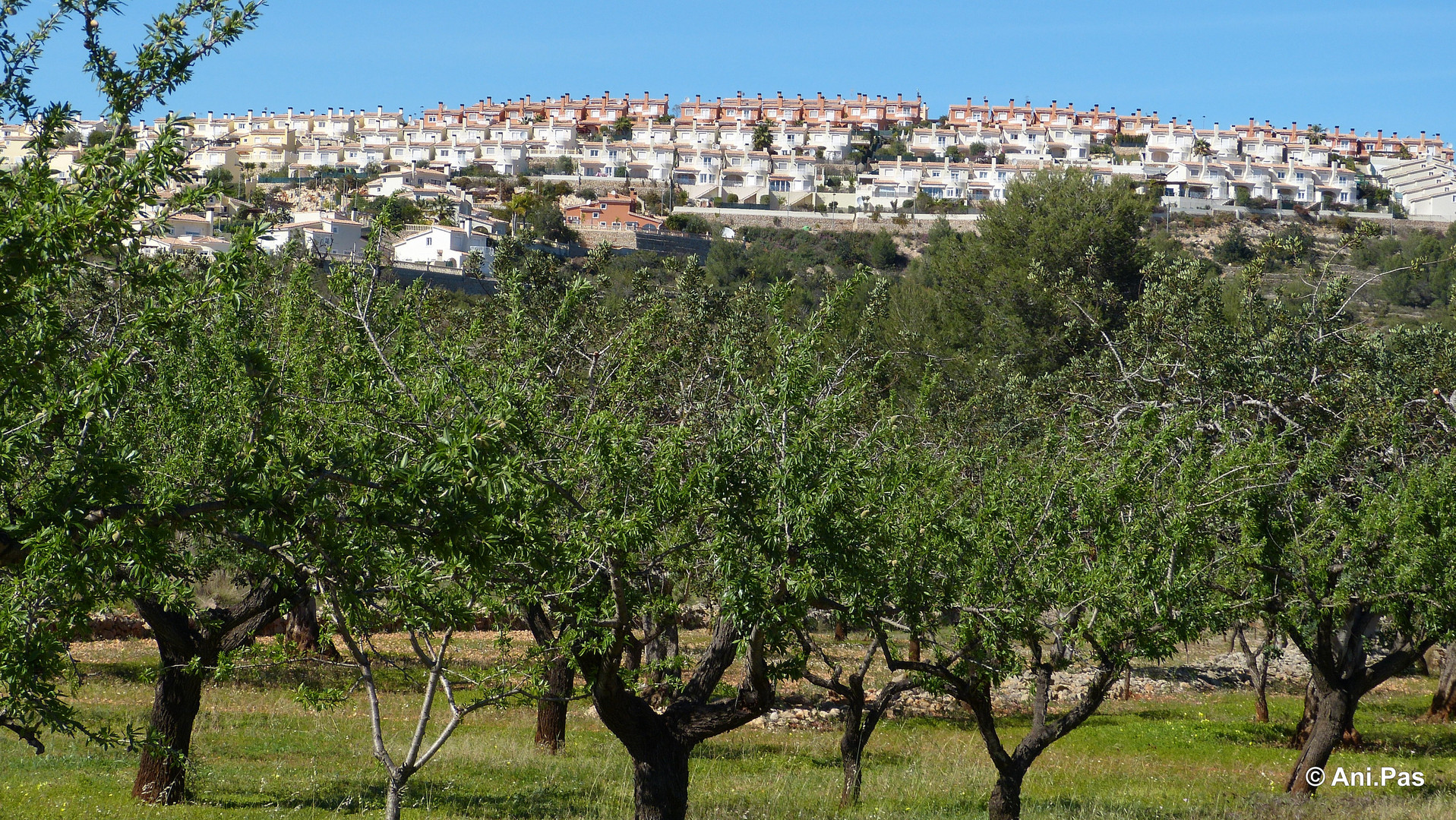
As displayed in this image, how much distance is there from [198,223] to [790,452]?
306 feet

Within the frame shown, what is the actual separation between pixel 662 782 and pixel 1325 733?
8419mm

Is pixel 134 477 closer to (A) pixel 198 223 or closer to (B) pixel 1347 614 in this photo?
(B) pixel 1347 614

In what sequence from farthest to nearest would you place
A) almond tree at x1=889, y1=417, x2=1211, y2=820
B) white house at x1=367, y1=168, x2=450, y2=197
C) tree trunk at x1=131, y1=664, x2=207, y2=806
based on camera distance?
white house at x1=367, y1=168, x2=450, y2=197 → tree trunk at x1=131, y1=664, x2=207, y2=806 → almond tree at x1=889, y1=417, x2=1211, y2=820

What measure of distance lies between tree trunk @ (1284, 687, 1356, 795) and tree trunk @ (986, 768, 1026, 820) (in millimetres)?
4407

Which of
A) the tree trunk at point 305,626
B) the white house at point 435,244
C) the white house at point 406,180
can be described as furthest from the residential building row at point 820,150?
the tree trunk at point 305,626

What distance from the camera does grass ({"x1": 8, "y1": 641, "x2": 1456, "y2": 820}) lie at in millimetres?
12594

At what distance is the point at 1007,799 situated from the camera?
472 inches

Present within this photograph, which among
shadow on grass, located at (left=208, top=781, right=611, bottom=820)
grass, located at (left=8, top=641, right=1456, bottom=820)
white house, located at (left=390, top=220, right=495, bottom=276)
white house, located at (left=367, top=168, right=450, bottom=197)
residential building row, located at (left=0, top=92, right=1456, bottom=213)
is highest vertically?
residential building row, located at (left=0, top=92, right=1456, bottom=213)

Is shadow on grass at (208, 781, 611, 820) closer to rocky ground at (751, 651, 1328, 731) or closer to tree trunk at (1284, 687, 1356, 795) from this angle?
rocky ground at (751, 651, 1328, 731)

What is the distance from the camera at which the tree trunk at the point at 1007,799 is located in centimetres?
1198

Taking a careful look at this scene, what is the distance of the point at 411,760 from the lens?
771 centimetres

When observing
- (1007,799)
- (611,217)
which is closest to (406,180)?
(611,217)

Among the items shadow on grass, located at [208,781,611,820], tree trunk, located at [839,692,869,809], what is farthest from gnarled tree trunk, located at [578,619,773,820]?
tree trunk, located at [839,692,869,809]

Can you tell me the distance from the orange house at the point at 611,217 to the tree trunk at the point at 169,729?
9803 centimetres
